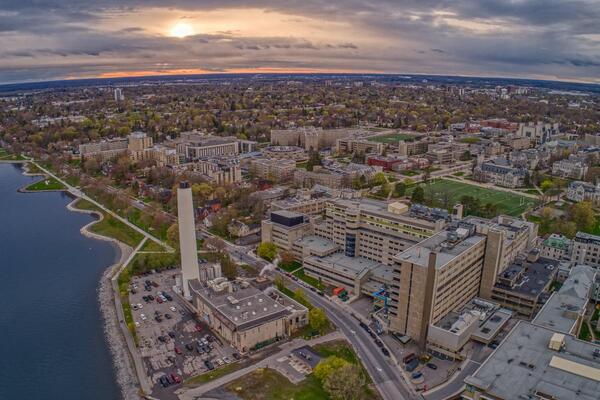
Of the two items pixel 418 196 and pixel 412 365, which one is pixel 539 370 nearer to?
pixel 412 365

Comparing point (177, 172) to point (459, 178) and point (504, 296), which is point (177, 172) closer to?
point (459, 178)

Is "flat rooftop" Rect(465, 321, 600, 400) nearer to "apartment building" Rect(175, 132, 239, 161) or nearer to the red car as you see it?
the red car

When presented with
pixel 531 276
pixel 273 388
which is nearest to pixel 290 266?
pixel 273 388

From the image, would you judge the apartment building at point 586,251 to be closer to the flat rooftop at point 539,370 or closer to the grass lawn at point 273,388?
the flat rooftop at point 539,370

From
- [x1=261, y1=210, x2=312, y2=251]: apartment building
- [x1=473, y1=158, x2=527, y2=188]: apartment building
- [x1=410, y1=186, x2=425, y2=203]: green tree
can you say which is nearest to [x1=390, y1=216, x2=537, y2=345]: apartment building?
[x1=261, y1=210, x2=312, y2=251]: apartment building

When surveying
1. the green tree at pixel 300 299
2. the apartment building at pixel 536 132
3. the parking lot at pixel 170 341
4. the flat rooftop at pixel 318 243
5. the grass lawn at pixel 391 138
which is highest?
the apartment building at pixel 536 132

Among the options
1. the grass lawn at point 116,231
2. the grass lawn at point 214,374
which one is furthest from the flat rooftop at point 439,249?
the grass lawn at point 116,231
